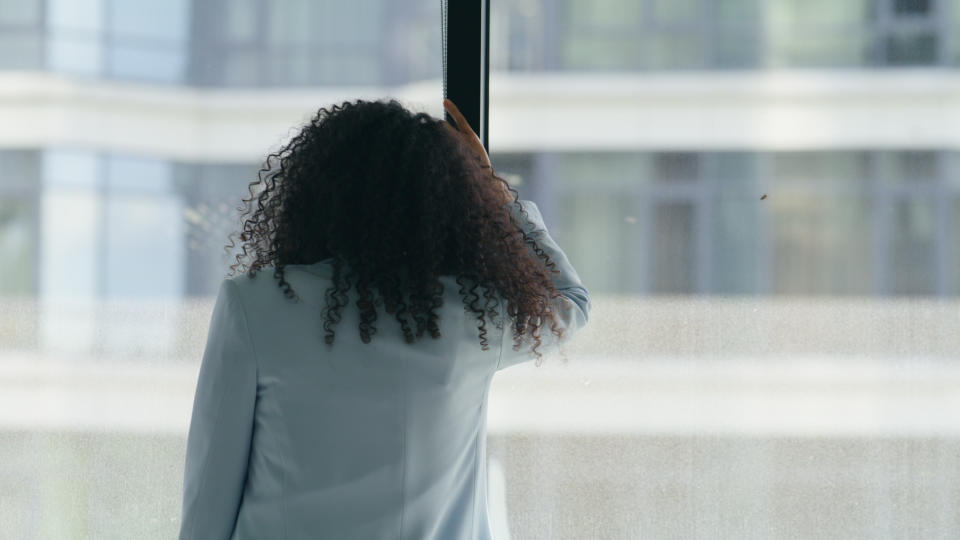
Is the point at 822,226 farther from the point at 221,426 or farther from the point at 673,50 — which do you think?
the point at 221,426

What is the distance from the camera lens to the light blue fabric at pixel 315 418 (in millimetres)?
935

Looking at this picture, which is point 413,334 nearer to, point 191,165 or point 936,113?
point 191,165

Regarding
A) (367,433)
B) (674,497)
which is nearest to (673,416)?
(674,497)

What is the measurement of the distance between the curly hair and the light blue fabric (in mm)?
19

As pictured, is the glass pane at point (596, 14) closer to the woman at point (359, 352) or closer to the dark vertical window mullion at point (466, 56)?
the dark vertical window mullion at point (466, 56)

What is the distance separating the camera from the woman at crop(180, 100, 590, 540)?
94 cm

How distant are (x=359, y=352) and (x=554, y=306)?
0.24 m

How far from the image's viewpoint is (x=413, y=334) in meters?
0.94

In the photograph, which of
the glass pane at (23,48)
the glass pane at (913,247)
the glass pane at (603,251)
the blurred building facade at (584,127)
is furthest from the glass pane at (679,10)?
the glass pane at (23,48)

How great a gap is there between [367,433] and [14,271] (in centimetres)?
90

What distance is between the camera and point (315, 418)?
3.08 feet

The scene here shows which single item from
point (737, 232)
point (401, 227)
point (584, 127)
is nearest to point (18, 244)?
point (401, 227)

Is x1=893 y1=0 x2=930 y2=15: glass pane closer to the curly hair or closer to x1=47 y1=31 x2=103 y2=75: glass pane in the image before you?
the curly hair

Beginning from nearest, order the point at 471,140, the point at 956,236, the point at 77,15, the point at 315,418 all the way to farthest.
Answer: the point at 315,418 → the point at 471,140 → the point at 956,236 → the point at 77,15
